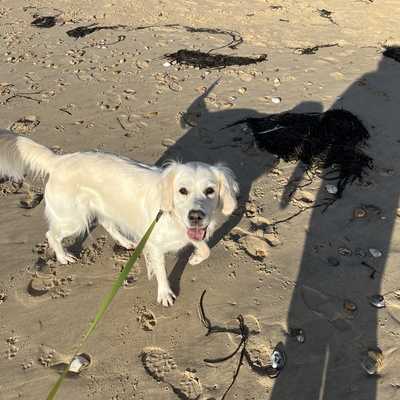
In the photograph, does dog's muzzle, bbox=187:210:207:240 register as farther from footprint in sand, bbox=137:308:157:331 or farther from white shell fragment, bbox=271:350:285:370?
white shell fragment, bbox=271:350:285:370

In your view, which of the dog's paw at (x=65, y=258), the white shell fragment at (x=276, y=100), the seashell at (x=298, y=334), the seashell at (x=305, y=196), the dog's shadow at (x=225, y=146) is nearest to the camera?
the seashell at (x=298, y=334)

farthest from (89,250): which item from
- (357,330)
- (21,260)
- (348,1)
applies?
(348,1)

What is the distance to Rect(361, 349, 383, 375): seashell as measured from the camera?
10.7 ft

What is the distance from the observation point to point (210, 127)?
20.7ft

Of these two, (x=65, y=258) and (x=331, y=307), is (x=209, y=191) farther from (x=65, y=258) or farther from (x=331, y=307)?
(x=65, y=258)

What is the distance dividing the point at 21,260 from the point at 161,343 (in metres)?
1.85

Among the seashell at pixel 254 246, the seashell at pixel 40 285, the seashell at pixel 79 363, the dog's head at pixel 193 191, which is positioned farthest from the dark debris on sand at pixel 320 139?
the seashell at pixel 79 363

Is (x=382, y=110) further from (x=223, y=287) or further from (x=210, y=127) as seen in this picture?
(x=223, y=287)

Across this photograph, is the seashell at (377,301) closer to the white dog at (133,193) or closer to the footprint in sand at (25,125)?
the white dog at (133,193)

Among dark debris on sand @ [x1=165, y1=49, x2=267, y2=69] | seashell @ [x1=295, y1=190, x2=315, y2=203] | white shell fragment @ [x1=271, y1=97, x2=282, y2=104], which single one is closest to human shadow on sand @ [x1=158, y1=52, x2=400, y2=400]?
seashell @ [x1=295, y1=190, x2=315, y2=203]

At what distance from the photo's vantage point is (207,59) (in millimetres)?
8156

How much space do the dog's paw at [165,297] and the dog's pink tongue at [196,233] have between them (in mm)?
762

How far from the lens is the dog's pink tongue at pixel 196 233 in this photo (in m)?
3.33

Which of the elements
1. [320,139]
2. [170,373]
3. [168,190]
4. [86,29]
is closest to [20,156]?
[168,190]
